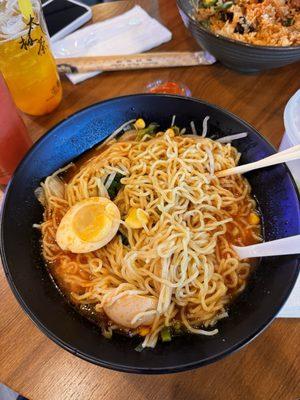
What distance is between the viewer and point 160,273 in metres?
1.08

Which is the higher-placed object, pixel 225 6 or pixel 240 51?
pixel 225 6

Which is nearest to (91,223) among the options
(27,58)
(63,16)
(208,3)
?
(27,58)

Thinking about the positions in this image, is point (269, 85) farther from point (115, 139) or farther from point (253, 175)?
point (115, 139)

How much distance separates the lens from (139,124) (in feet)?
4.69

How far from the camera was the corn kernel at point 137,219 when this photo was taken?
45.9 inches

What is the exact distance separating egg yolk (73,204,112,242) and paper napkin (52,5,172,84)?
3.28 ft

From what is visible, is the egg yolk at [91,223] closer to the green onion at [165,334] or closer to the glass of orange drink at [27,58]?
the green onion at [165,334]

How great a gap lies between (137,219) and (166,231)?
0.11 m

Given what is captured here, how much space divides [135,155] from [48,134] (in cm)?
35

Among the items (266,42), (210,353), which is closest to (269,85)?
(266,42)

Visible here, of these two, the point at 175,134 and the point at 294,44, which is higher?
the point at 294,44

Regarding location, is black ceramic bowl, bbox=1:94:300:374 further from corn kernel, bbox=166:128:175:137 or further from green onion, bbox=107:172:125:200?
green onion, bbox=107:172:125:200

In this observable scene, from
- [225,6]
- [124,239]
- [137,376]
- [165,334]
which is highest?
[225,6]

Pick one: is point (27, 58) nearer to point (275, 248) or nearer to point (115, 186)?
point (115, 186)
